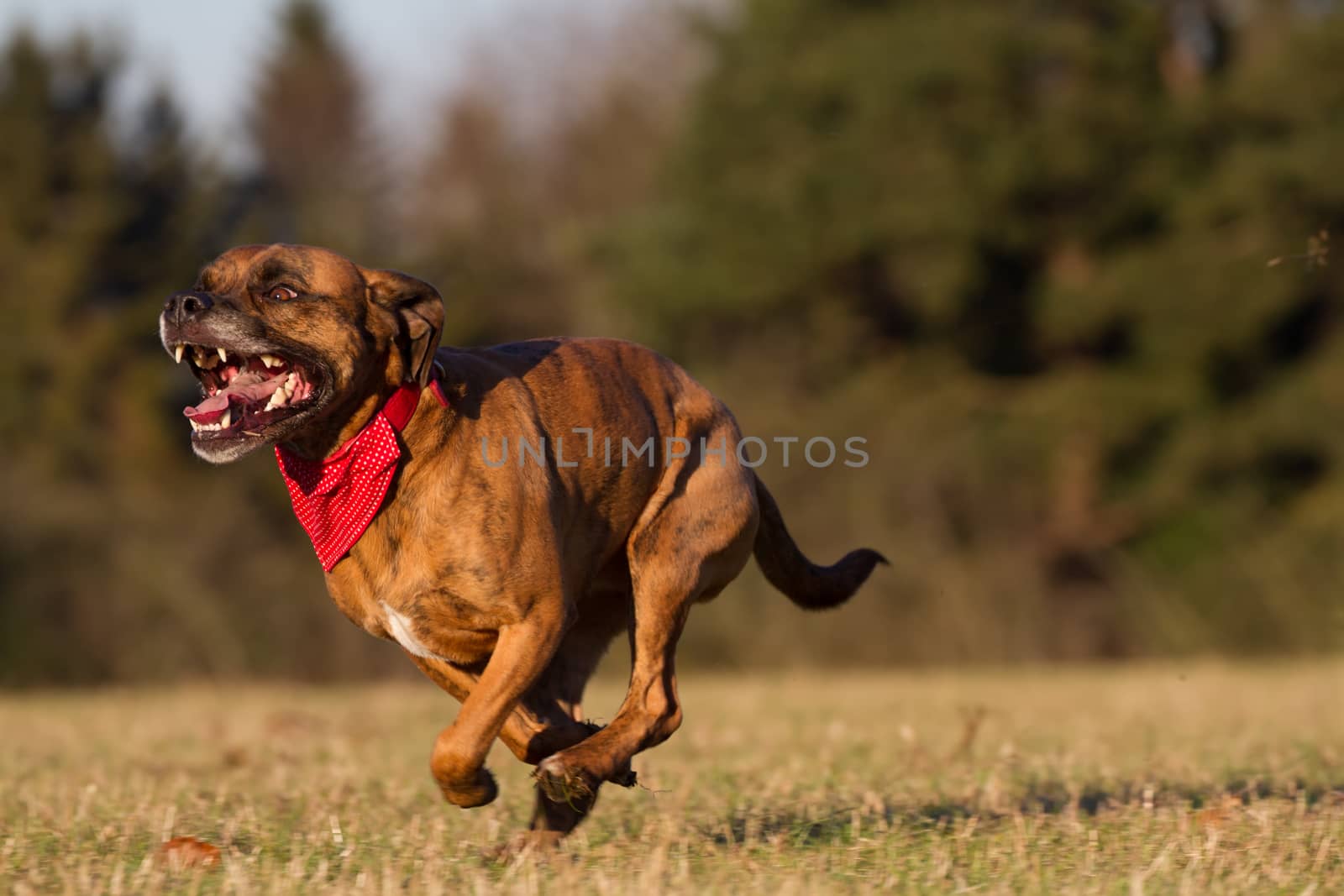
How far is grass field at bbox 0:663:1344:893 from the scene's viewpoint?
490 centimetres

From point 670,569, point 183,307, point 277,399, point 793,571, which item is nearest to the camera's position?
point 183,307

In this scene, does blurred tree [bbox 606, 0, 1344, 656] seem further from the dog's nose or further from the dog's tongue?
the dog's nose

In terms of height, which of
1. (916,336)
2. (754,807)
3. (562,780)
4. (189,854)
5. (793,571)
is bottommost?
(189,854)

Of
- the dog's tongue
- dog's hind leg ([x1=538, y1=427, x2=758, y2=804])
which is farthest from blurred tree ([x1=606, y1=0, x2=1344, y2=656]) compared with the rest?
the dog's tongue

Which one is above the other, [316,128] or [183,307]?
[316,128]

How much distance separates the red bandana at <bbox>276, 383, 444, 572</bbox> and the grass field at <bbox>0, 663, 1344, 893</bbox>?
955mm

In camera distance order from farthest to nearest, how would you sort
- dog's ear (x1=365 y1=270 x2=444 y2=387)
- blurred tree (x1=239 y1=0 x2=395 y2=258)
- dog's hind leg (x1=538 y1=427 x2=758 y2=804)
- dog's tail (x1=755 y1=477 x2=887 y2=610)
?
blurred tree (x1=239 y1=0 x2=395 y2=258), dog's tail (x1=755 y1=477 x2=887 y2=610), dog's hind leg (x1=538 y1=427 x2=758 y2=804), dog's ear (x1=365 y1=270 x2=444 y2=387)

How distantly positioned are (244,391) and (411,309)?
0.55 meters

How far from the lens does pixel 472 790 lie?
510cm

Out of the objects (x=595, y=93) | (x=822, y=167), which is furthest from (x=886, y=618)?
(x=595, y=93)

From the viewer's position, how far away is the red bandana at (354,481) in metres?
5.17

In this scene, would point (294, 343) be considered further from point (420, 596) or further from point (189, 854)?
point (189, 854)

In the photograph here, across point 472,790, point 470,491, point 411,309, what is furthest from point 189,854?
point 411,309

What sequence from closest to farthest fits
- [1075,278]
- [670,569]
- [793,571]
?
[670,569] → [793,571] → [1075,278]
